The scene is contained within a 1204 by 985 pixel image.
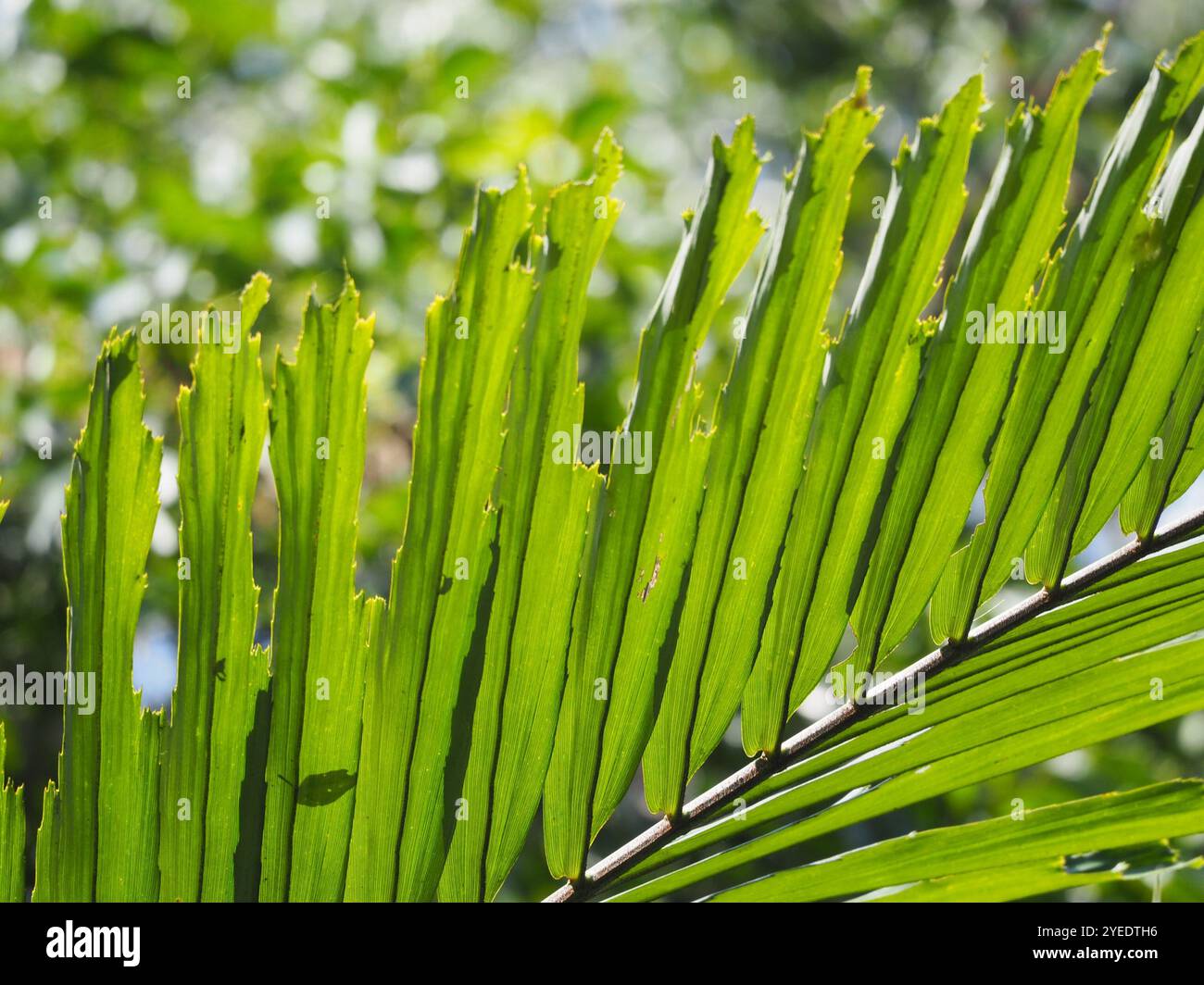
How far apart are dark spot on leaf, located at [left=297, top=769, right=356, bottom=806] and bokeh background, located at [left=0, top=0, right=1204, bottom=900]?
99cm

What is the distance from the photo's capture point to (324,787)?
0.87 metres

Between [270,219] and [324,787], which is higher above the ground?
[270,219]

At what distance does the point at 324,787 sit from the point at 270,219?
5.09ft

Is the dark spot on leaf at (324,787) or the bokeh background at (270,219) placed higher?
the bokeh background at (270,219)

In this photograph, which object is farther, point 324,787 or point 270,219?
point 270,219

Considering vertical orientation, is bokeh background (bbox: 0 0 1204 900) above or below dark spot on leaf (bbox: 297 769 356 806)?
above

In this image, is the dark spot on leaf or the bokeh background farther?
the bokeh background

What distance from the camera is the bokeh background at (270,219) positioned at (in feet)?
6.84

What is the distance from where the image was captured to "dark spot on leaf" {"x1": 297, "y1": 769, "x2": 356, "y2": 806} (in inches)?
34.3

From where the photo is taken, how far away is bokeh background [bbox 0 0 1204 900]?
6.84 feet

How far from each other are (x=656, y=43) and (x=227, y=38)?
3924 millimetres

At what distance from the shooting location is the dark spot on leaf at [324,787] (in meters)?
0.87

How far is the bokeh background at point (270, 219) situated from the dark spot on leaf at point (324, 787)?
38.9 inches

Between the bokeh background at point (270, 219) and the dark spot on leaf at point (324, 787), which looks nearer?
the dark spot on leaf at point (324, 787)
